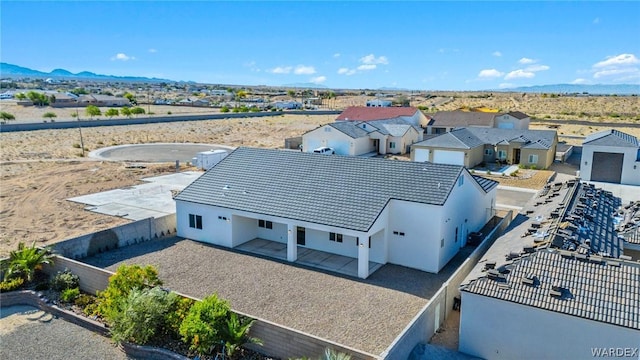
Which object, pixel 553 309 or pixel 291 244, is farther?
pixel 291 244

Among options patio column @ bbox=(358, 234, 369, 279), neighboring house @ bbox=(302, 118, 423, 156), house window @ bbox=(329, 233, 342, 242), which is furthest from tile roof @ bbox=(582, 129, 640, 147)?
patio column @ bbox=(358, 234, 369, 279)

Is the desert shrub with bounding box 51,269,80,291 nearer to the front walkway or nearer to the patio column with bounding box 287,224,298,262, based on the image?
the front walkway

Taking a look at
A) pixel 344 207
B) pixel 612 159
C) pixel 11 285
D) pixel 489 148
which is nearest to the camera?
pixel 11 285

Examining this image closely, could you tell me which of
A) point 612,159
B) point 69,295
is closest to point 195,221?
point 69,295

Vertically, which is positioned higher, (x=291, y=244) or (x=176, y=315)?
(x=291, y=244)

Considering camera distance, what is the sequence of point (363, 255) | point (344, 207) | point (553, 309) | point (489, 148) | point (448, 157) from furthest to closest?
1. point (489, 148)
2. point (448, 157)
3. point (344, 207)
4. point (363, 255)
5. point (553, 309)

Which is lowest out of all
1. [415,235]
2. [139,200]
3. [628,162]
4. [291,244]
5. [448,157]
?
[139,200]

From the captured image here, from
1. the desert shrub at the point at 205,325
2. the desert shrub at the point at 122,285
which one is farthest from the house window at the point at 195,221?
the desert shrub at the point at 205,325

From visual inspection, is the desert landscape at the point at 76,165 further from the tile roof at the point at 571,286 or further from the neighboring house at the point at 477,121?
the tile roof at the point at 571,286

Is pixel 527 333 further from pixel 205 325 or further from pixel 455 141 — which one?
pixel 455 141
